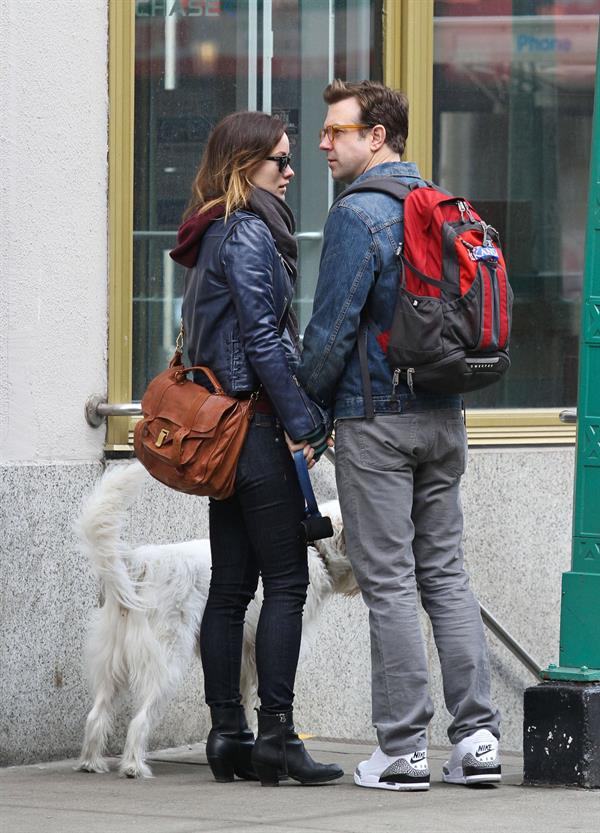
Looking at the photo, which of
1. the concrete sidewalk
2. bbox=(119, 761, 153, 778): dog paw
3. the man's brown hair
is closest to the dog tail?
bbox=(119, 761, 153, 778): dog paw

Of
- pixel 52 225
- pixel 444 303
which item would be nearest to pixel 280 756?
pixel 444 303

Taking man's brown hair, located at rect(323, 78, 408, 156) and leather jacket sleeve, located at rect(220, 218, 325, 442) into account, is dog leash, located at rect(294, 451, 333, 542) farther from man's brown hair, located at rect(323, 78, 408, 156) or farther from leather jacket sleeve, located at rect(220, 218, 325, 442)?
man's brown hair, located at rect(323, 78, 408, 156)

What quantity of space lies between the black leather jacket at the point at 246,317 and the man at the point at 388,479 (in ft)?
0.36

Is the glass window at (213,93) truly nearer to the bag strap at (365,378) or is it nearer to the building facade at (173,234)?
the building facade at (173,234)

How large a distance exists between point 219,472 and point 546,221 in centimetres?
358

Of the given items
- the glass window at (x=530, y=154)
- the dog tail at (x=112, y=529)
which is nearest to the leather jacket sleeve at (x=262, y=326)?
the dog tail at (x=112, y=529)

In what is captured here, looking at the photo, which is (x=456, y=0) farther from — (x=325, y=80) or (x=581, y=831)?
(x=581, y=831)

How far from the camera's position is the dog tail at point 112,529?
5.45m

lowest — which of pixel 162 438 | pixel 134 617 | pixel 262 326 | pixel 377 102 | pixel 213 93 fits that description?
pixel 134 617

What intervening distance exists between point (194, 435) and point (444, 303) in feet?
2.80

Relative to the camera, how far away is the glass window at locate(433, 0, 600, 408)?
304 inches

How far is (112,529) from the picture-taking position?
549 centimetres

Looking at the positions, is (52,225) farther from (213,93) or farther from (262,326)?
(262,326)

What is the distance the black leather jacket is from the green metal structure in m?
0.93
